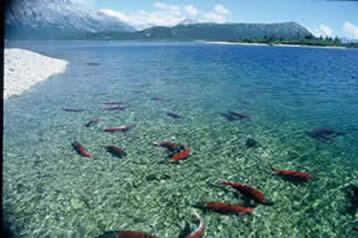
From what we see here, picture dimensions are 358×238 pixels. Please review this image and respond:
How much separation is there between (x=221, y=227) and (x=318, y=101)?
1503 cm

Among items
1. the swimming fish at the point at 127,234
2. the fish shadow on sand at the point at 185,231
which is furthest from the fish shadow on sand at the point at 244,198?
the swimming fish at the point at 127,234

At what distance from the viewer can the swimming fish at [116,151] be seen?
28.9 ft

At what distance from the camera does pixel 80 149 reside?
8945 mm

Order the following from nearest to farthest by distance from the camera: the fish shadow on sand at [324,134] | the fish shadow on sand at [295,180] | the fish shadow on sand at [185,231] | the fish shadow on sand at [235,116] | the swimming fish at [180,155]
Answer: the fish shadow on sand at [185,231] < the fish shadow on sand at [295,180] < the swimming fish at [180,155] < the fish shadow on sand at [324,134] < the fish shadow on sand at [235,116]

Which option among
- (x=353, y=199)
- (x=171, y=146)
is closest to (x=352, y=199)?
(x=353, y=199)

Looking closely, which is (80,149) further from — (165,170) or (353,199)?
(353,199)

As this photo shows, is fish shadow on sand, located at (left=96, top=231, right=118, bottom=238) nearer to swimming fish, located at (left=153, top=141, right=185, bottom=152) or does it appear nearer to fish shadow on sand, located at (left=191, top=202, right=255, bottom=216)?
fish shadow on sand, located at (left=191, top=202, right=255, bottom=216)

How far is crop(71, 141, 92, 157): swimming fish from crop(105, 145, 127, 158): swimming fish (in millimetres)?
557

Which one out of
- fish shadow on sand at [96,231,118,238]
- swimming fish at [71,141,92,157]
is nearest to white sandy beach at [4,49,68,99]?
swimming fish at [71,141,92,157]

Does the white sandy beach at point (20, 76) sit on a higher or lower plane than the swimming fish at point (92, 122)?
higher

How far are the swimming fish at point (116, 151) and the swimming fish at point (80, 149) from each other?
557mm

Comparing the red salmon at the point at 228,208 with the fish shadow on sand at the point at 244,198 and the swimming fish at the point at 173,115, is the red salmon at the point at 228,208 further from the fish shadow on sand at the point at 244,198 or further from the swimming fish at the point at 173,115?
the swimming fish at the point at 173,115

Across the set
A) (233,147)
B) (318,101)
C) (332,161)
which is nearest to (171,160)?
(233,147)

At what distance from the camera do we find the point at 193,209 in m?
6.30
